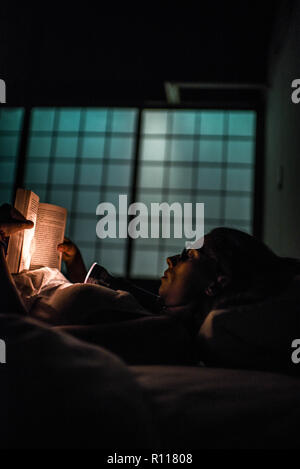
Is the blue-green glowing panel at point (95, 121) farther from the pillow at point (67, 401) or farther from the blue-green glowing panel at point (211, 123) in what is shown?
the pillow at point (67, 401)

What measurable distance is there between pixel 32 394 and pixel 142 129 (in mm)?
4426

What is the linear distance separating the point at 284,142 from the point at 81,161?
282 centimetres

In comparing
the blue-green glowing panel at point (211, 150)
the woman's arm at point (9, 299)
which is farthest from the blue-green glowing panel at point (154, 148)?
the woman's arm at point (9, 299)

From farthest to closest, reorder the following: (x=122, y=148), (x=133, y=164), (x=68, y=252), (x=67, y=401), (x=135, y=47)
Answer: (x=122, y=148) < (x=133, y=164) < (x=135, y=47) < (x=68, y=252) < (x=67, y=401)

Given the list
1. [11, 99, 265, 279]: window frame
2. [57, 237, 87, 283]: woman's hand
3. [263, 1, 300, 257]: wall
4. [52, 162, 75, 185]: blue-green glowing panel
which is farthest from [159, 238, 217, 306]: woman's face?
[52, 162, 75, 185]: blue-green glowing panel

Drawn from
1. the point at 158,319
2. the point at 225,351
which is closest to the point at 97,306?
the point at 158,319

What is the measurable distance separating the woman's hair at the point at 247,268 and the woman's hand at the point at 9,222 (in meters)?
0.60

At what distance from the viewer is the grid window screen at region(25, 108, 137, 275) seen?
4902mm

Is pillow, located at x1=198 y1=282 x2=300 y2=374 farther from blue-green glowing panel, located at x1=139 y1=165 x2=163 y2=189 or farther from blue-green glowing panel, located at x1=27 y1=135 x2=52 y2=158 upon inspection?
blue-green glowing panel, located at x1=27 y1=135 x2=52 y2=158

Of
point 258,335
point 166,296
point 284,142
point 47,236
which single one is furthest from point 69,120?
point 258,335

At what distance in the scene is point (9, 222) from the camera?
1237 mm

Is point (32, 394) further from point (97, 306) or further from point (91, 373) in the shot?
point (97, 306)

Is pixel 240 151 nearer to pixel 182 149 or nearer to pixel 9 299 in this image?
pixel 182 149

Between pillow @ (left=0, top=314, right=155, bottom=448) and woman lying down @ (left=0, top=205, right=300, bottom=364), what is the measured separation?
0.33 m
